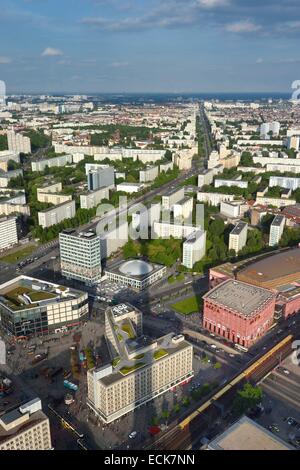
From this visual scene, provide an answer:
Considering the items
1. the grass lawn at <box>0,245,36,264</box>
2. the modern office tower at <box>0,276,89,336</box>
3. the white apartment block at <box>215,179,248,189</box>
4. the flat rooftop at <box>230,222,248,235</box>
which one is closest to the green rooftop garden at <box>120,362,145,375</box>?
the modern office tower at <box>0,276,89,336</box>

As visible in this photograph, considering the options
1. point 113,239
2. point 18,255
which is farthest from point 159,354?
point 18,255

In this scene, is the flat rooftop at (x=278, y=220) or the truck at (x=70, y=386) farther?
the flat rooftop at (x=278, y=220)

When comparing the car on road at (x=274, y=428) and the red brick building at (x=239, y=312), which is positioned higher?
the red brick building at (x=239, y=312)

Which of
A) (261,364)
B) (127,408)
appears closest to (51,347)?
(127,408)

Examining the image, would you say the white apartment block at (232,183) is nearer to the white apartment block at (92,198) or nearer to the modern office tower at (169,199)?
the modern office tower at (169,199)

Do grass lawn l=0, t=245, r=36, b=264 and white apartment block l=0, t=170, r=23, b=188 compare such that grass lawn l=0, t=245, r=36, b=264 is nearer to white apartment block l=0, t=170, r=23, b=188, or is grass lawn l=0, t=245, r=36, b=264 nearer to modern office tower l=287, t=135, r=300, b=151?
white apartment block l=0, t=170, r=23, b=188

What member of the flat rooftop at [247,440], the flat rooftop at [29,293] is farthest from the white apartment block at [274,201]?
the flat rooftop at [247,440]
